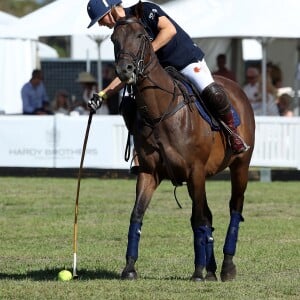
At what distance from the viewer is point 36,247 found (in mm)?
12297

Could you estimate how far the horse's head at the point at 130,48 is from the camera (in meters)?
9.10

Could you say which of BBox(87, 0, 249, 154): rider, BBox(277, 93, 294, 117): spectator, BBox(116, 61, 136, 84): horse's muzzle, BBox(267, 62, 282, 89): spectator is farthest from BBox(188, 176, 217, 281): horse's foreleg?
BBox(267, 62, 282, 89): spectator

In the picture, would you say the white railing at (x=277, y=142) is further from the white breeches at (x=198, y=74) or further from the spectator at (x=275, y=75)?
the white breeches at (x=198, y=74)

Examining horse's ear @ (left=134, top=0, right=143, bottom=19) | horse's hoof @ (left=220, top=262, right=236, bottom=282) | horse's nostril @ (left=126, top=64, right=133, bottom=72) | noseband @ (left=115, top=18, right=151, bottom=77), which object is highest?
horse's ear @ (left=134, top=0, right=143, bottom=19)

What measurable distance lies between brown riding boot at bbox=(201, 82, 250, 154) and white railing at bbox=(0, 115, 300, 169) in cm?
1007

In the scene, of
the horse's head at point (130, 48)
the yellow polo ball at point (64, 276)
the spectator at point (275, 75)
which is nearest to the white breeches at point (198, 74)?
the horse's head at point (130, 48)

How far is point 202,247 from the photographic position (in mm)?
9906

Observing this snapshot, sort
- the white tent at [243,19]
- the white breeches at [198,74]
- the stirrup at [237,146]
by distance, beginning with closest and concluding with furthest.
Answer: the white breeches at [198,74], the stirrup at [237,146], the white tent at [243,19]

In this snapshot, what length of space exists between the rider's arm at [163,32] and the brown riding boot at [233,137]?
3.06 feet

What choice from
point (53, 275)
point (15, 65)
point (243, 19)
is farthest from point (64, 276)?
point (15, 65)

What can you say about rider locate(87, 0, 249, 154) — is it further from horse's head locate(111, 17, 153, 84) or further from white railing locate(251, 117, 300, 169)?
white railing locate(251, 117, 300, 169)

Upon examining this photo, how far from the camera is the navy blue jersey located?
966 cm

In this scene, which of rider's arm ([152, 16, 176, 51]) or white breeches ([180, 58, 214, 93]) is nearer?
rider's arm ([152, 16, 176, 51])

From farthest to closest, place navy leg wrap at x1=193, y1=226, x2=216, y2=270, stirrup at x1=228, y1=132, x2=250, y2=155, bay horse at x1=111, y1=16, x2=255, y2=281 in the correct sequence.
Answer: stirrup at x1=228, y1=132, x2=250, y2=155 < navy leg wrap at x1=193, y1=226, x2=216, y2=270 < bay horse at x1=111, y1=16, x2=255, y2=281
